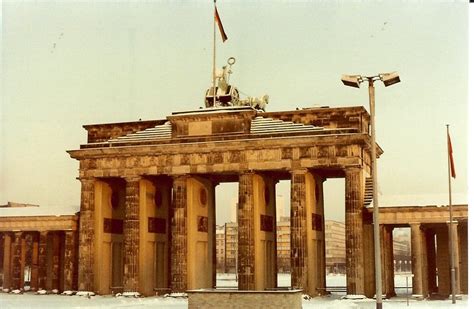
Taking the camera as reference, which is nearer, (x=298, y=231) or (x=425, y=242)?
(x=298, y=231)

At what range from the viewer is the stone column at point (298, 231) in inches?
2094

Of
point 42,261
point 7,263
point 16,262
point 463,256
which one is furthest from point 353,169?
point 7,263

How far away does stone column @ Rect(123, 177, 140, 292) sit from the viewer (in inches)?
2276

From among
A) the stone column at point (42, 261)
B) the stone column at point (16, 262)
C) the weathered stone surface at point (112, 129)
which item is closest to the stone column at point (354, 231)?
the weathered stone surface at point (112, 129)

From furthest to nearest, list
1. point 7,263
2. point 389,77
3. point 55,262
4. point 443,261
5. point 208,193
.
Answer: point 7,263, point 55,262, point 208,193, point 443,261, point 389,77

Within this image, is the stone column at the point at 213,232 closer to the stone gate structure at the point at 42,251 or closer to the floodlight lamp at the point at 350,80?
the stone gate structure at the point at 42,251

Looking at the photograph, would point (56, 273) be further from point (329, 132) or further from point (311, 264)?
Result: point (329, 132)

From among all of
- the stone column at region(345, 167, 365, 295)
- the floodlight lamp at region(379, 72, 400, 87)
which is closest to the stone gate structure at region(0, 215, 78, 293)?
the stone column at region(345, 167, 365, 295)

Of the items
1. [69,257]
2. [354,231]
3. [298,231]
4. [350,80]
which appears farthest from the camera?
[69,257]

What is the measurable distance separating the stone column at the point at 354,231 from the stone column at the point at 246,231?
7.82 meters

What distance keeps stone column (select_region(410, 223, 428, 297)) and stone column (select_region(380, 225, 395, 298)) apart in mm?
2418

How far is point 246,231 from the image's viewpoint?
5531cm

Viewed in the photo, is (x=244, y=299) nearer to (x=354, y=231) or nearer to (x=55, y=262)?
(x=354, y=231)

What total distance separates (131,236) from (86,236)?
4599 millimetres
